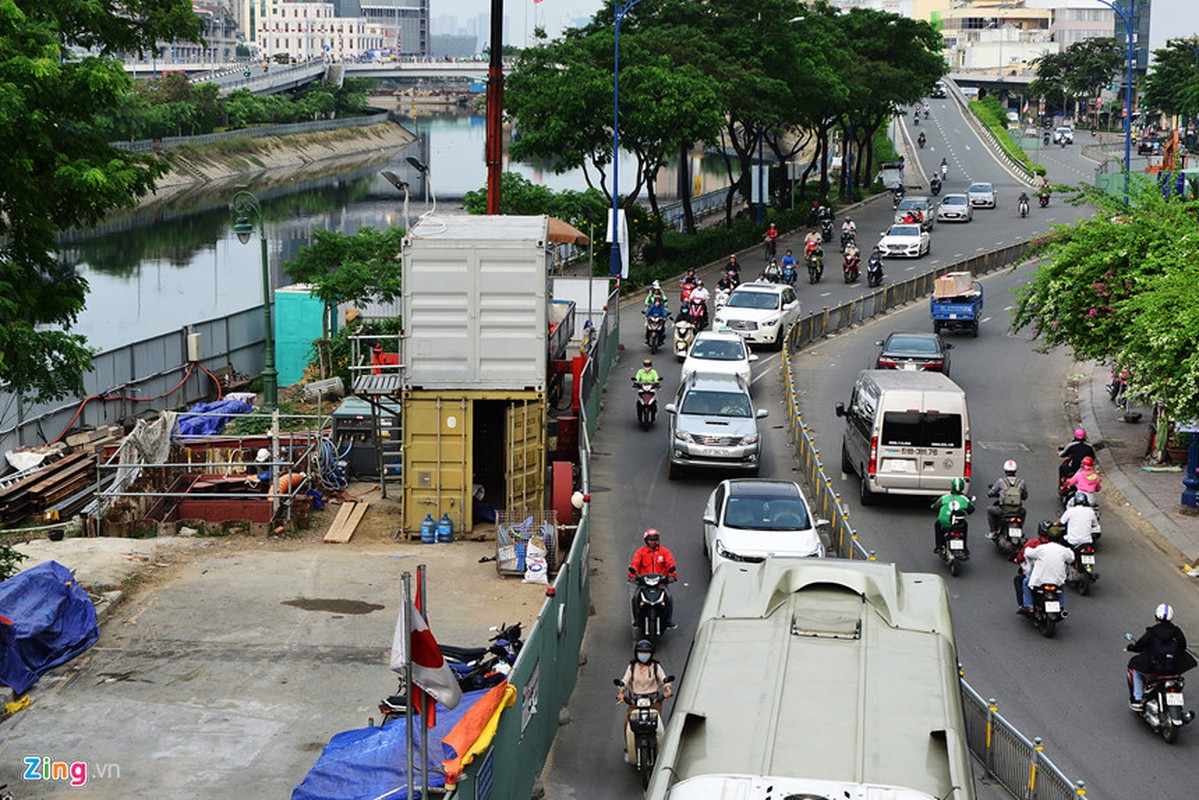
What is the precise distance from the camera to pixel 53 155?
20219mm

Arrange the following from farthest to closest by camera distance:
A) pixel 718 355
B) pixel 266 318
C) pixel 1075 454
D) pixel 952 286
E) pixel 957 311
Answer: pixel 952 286, pixel 957 311, pixel 266 318, pixel 718 355, pixel 1075 454

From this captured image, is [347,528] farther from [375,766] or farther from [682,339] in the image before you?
[682,339]

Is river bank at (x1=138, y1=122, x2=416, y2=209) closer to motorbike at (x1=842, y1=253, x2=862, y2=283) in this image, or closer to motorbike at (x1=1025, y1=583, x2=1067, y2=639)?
motorbike at (x1=842, y1=253, x2=862, y2=283)

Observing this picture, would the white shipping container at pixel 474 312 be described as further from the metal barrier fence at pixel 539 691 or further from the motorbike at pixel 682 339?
the motorbike at pixel 682 339

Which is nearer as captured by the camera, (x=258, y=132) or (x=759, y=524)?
(x=759, y=524)

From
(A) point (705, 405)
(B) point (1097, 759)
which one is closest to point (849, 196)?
(A) point (705, 405)

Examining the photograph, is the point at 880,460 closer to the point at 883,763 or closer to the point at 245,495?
the point at 245,495

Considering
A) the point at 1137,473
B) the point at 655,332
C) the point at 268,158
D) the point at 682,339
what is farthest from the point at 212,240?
the point at 1137,473

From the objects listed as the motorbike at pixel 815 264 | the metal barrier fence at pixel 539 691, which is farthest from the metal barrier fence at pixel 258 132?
the metal barrier fence at pixel 539 691

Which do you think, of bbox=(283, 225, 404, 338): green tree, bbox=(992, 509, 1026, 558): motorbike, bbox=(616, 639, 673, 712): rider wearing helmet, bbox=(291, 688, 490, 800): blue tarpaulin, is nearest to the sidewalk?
bbox=(992, 509, 1026, 558): motorbike

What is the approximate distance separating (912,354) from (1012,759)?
2044cm

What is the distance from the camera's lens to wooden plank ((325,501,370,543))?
80.2 ft

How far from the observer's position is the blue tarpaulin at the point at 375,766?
40.7ft

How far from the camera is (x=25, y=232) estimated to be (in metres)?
20.4
